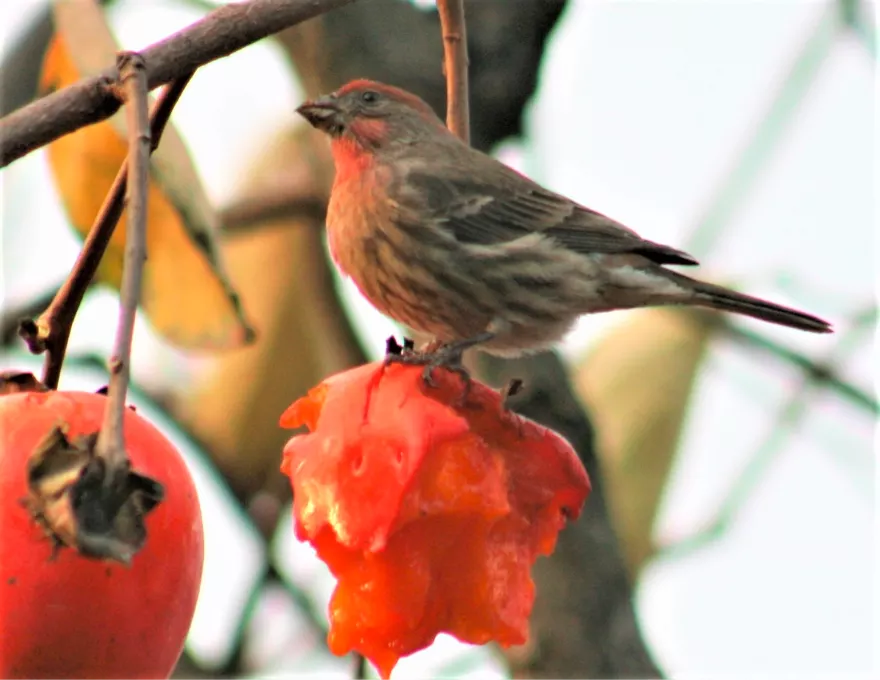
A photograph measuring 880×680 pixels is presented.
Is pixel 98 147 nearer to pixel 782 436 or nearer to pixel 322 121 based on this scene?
pixel 322 121

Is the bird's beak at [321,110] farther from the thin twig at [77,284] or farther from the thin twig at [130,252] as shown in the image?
the thin twig at [130,252]

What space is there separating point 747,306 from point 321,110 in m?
1.68

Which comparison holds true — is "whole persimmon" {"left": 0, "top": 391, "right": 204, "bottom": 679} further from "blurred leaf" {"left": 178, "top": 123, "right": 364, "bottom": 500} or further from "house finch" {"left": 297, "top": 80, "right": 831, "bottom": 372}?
"blurred leaf" {"left": 178, "top": 123, "right": 364, "bottom": 500}

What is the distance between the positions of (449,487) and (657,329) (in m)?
3.04

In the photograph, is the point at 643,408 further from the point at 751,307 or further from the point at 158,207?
the point at 158,207

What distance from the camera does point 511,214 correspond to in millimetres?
5320

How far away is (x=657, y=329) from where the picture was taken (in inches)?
228

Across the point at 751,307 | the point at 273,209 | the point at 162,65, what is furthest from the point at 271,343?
the point at 162,65

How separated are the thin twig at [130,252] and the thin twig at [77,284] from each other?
214 millimetres

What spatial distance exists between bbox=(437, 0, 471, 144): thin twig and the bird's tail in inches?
66.8

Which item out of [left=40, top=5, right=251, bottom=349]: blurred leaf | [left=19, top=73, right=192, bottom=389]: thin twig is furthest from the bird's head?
[left=19, top=73, right=192, bottom=389]: thin twig

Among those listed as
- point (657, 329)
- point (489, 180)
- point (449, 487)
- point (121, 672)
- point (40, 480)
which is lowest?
point (657, 329)

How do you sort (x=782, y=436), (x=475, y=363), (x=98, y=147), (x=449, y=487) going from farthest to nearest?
1. (x=782, y=436)
2. (x=475, y=363)
3. (x=98, y=147)
4. (x=449, y=487)

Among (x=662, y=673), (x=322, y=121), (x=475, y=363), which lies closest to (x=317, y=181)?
(x=322, y=121)
